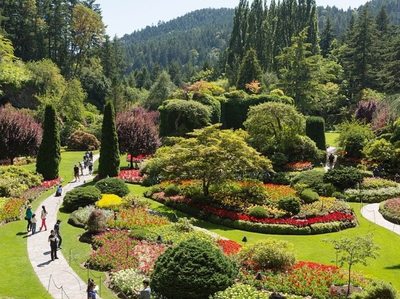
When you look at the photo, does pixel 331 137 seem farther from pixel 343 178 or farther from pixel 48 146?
pixel 48 146

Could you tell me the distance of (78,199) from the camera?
30938 mm

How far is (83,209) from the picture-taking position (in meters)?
29.6

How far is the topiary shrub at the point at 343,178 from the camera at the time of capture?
1390 inches

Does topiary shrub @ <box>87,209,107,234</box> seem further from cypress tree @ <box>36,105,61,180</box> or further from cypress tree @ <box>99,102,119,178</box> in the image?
cypress tree @ <box>36,105,61,180</box>

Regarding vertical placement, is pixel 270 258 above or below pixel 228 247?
above

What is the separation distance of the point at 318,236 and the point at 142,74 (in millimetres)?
117292

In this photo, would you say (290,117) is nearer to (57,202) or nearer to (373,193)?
(373,193)

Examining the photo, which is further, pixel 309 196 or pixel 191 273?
pixel 309 196

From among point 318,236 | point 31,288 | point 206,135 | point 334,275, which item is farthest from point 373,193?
point 31,288

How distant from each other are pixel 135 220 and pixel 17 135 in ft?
65.4

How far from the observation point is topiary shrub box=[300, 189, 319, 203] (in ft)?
104

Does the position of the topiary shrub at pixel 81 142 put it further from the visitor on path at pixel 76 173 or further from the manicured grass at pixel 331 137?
the manicured grass at pixel 331 137

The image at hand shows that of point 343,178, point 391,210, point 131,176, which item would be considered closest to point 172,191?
point 131,176

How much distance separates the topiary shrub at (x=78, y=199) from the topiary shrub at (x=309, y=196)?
1362 cm
